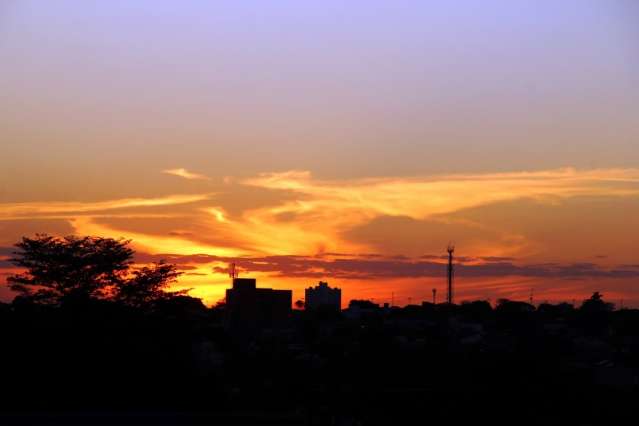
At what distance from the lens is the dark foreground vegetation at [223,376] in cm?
2445

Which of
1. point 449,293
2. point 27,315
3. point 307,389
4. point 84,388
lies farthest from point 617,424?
point 449,293

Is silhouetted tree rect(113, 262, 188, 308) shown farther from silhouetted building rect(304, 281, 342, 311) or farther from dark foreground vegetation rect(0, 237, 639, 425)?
silhouetted building rect(304, 281, 342, 311)

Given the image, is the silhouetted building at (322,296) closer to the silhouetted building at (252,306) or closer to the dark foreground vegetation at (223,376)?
the silhouetted building at (252,306)

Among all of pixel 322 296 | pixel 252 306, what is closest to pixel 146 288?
pixel 252 306

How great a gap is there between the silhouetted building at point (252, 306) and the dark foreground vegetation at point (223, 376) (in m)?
22.2

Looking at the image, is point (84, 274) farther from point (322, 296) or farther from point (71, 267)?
point (322, 296)

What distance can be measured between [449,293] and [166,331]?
34.1 metres

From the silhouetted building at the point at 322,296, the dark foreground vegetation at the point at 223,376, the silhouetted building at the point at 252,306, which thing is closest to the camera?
the dark foreground vegetation at the point at 223,376

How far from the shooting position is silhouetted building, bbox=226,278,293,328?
69.6 meters

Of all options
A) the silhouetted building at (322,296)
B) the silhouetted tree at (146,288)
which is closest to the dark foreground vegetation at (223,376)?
the silhouetted tree at (146,288)

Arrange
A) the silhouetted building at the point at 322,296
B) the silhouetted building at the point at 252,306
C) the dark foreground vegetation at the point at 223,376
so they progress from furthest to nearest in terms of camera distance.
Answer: the silhouetted building at the point at 322,296 → the silhouetted building at the point at 252,306 → the dark foreground vegetation at the point at 223,376

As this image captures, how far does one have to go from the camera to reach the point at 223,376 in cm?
3403

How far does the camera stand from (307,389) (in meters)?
28.3

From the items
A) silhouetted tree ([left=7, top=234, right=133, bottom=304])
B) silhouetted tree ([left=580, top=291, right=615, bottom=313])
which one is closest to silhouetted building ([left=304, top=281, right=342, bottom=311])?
silhouetted tree ([left=580, top=291, right=615, bottom=313])
